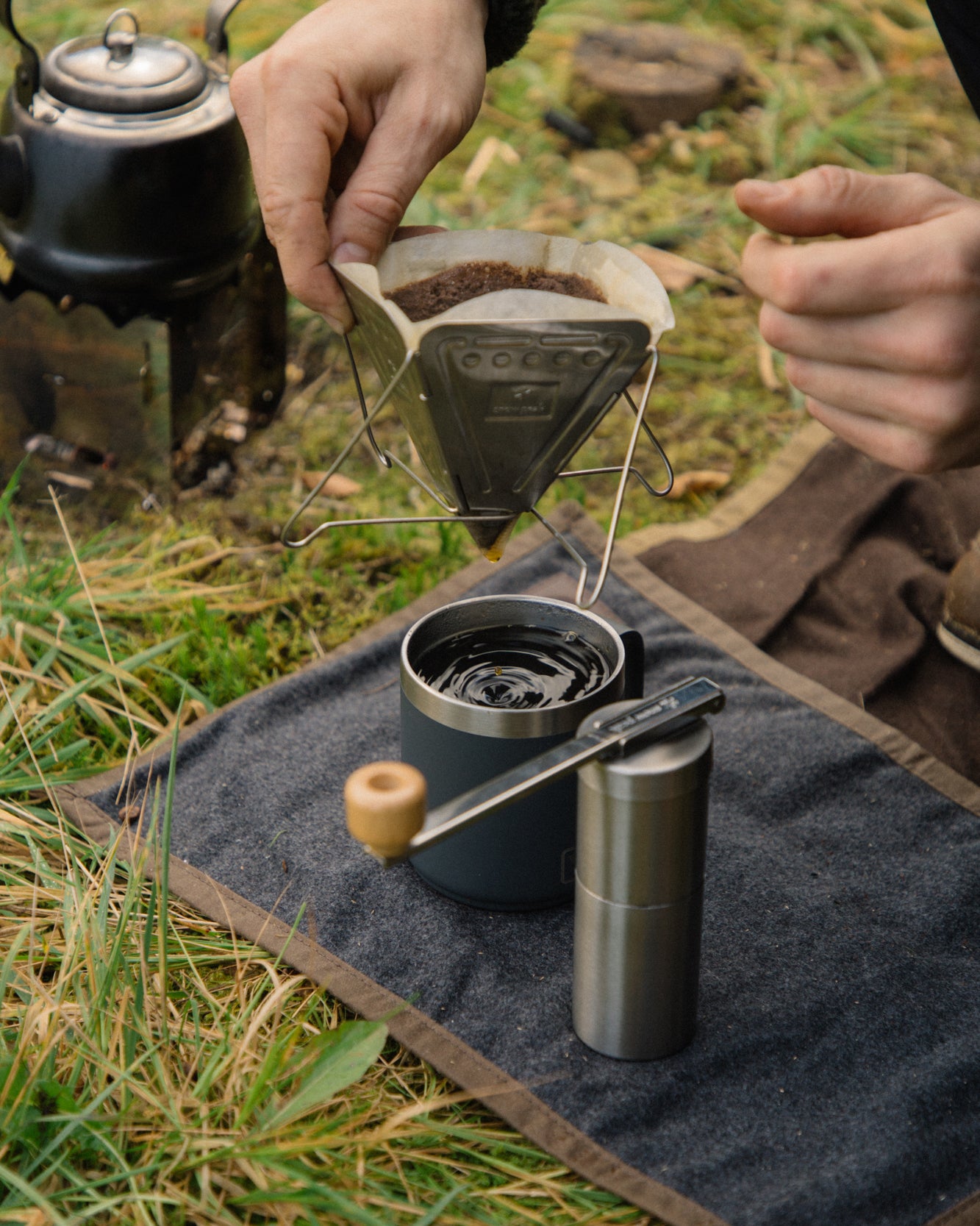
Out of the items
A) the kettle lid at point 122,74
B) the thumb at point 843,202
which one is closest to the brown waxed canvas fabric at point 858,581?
the thumb at point 843,202

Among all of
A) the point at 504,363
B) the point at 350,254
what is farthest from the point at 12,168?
the point at 504,363

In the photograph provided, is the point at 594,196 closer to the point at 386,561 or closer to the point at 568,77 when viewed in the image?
the point at 568,77

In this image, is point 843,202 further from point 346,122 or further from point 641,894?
point 641,894

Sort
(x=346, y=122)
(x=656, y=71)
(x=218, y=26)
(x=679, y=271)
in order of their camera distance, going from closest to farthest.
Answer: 1. (x=346, y=122)
2. (x=218, y=26)
3. (x=679, y=271)
4. (x=656, y=71)

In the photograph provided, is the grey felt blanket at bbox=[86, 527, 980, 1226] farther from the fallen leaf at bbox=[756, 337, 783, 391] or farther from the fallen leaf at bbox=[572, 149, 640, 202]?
the fallen leaf at bbox=[572, 149, 640, 202]

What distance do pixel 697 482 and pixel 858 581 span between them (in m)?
0.51

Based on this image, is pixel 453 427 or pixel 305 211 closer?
pixel 453 427

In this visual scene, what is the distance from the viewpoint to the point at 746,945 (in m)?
1.70

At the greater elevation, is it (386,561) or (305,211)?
(305,211)

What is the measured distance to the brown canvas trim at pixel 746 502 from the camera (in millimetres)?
2561

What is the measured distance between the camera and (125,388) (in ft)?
8.47

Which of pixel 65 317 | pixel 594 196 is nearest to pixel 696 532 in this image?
pixel 65 317

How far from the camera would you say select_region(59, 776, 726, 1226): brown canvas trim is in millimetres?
1377

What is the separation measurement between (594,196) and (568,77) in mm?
771
